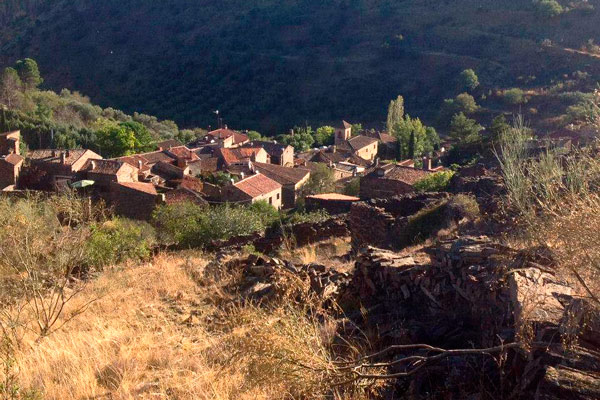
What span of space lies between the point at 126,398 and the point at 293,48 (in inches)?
2764

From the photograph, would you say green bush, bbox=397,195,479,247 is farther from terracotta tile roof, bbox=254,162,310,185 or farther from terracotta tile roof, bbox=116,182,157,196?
terracotta tile roof, bbox=254,162,310,185

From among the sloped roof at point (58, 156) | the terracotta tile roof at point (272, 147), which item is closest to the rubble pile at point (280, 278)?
the sloped roof at point (58, 156)

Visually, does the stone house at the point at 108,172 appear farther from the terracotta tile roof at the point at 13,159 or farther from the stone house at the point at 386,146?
the stone house at the point at 386,146

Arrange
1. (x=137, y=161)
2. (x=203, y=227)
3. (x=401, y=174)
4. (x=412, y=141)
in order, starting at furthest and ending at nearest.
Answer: (x=412, y=141)
(x=137, y=161)
(x=401, y=174)
(x=203, y=227)

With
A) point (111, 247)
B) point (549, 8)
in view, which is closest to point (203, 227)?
point (111, 247)

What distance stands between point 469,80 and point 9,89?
37979 mm

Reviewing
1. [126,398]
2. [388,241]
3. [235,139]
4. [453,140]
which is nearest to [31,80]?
[235,139]

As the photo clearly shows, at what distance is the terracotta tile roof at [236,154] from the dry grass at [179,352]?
25.5 metres

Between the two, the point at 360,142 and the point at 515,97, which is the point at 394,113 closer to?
the point at 360,142

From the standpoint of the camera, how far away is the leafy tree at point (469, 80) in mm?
53594

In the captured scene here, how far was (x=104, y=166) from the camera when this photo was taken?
84.6ft

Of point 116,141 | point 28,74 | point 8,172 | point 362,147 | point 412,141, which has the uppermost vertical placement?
point 28,74

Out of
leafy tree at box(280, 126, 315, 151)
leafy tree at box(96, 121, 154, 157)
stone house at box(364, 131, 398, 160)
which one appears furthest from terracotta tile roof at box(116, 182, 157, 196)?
stone house at box(364, 131, 398, 160)

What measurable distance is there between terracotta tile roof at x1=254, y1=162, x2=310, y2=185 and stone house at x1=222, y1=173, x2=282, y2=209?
1.61 m
